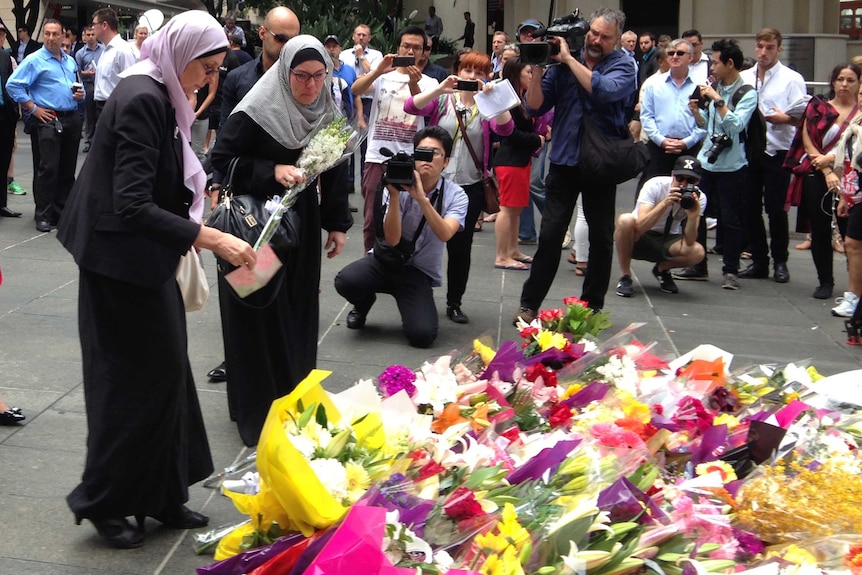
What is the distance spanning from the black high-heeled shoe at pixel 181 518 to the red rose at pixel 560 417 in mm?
1321

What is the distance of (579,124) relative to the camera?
6660 millimetres

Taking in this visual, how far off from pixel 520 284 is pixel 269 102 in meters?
4.06

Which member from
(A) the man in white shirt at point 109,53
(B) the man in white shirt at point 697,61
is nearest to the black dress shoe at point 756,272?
(B) the man in white shirt at point 697,61

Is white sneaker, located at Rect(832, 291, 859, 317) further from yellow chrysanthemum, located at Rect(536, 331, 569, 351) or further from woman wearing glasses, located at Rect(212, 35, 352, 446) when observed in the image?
woman wearing glasses, located at Rect(212, 35, 352, 446)

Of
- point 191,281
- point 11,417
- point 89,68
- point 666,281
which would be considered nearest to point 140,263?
point 191,281

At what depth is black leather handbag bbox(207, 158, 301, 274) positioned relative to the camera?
14.8 ft

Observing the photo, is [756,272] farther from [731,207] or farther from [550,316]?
[550,316]

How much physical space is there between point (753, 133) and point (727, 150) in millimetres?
284

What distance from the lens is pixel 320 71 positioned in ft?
15.0

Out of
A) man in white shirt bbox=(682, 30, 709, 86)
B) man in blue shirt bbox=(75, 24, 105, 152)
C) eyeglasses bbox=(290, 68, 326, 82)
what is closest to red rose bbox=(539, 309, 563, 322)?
eyeglasses bbox=(290, 68, 326, 82)

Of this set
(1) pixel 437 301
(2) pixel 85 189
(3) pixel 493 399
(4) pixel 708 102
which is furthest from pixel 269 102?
(4) pixel 708 102

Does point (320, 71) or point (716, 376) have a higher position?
point (320, 71)

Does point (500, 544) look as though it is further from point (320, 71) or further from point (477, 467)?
point (320, 71)

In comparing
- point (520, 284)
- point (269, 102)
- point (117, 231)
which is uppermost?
point (269, 102)
